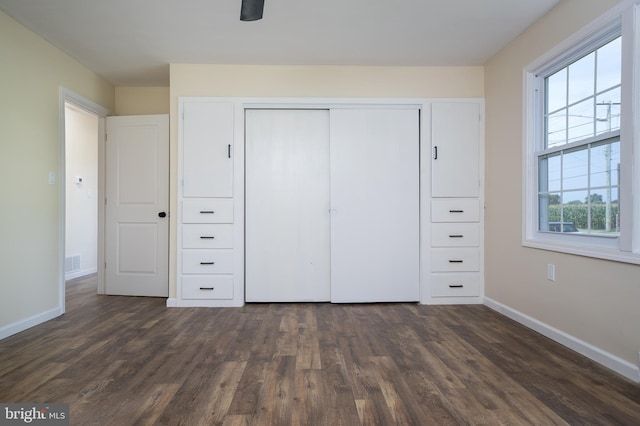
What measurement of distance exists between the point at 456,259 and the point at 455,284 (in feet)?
0.86

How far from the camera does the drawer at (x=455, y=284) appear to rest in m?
3.46

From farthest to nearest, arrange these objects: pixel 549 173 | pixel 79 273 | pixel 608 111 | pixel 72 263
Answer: pixel 79 273 → pixel 72 263 → pixel 549 173 → pixel 608 111

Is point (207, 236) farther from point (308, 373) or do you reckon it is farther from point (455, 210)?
point (455, 210)

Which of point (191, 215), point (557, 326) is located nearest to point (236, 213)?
point (191, 215)

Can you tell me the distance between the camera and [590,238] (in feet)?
7.41

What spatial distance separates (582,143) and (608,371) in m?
1.48

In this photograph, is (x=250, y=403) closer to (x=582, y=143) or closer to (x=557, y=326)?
(x=557, y=326)

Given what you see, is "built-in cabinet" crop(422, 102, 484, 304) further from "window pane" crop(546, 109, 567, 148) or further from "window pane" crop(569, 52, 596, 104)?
"window pane" crop(569, 52, 596, 104)

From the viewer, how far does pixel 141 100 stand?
4.09 metres

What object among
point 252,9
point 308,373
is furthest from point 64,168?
point 308,373

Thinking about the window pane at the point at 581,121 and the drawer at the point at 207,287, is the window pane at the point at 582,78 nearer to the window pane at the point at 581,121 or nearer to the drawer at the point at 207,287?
the window pane at the point at 581,121

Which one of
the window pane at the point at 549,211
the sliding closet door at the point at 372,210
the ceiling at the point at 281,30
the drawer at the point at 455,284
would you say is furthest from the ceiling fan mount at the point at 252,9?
the drawer at the point at 455,284

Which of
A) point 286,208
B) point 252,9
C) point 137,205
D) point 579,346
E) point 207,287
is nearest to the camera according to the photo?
point 252,9

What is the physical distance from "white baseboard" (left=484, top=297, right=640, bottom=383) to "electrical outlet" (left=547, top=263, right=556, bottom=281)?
372 mm
